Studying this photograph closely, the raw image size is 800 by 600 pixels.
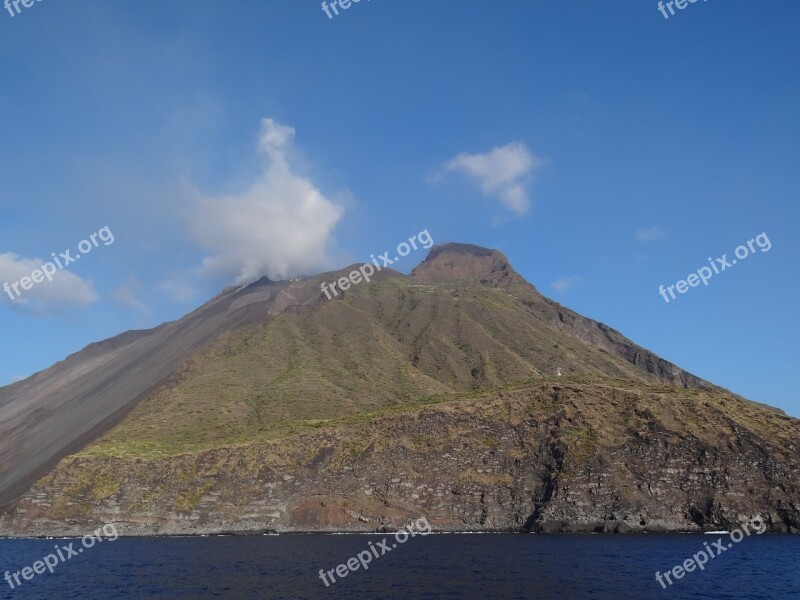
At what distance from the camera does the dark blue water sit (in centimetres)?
4259

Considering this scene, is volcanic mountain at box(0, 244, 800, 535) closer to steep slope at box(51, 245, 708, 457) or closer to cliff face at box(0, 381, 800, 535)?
cliff face at box(0, 381, 800, 535)

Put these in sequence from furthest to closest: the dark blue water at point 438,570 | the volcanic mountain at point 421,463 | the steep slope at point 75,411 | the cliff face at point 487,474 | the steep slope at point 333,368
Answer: the steep slope at point 75,411
the steep slope at point 333,368
the volcanic mountain at point 421,463
the cliff face at point 487,474
the dark blue water at point 438,570

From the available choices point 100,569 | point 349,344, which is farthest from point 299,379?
point 100,569

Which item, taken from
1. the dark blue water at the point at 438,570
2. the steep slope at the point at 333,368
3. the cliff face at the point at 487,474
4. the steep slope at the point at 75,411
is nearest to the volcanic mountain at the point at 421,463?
the cliff face at the point at 487,474

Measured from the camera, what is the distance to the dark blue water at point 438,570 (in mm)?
42594

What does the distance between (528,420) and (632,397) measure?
49.8 ft

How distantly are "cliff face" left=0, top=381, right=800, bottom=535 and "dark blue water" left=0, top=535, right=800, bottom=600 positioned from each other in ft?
23.5

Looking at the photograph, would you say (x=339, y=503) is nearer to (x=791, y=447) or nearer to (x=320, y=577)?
(x=320, y=577)

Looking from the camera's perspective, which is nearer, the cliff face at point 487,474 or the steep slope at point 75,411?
the cliff face at point 487,474

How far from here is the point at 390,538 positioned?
7681cm

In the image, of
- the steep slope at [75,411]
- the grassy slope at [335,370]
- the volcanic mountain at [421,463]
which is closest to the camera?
the volcanic mountain at [421,463]

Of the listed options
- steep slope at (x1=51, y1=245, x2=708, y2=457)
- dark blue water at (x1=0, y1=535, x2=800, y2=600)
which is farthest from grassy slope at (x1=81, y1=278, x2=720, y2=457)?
dark blue water at (x1=0, y1=535, x2=800, y2=600)

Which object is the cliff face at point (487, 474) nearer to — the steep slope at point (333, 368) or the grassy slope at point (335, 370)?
the grassy slope at point (335, 370)

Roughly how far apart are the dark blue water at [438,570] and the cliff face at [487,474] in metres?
7.18
